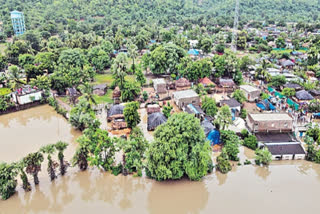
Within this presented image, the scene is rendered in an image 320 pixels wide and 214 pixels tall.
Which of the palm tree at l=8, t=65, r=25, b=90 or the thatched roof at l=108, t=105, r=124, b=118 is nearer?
the thatched roof at l=108, t=105, r=124, b=118

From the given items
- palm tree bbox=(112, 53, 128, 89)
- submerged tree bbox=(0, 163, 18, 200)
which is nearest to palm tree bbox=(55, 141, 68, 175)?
submerged tree bbox=(0, 163, 18, 200)

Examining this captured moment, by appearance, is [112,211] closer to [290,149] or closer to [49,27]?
[290,149]

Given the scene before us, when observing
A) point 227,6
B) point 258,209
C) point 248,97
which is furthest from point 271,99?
point 227,6

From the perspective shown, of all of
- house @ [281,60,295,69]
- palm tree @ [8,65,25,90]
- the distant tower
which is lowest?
house @ [281,60,295,69]

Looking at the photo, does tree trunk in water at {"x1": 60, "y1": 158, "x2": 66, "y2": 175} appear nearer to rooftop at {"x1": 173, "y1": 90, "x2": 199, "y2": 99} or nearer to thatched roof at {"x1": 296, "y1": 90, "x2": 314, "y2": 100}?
rooftop at {"x1": 173, "y1": 90, "x2": 199, "y2": 99}

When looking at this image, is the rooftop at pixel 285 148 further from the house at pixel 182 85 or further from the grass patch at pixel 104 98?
the grass patch at pixel 104 98

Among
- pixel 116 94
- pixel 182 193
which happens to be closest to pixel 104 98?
pixel 116 94
